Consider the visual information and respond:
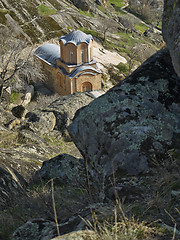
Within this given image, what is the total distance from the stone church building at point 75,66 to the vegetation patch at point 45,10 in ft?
71.3

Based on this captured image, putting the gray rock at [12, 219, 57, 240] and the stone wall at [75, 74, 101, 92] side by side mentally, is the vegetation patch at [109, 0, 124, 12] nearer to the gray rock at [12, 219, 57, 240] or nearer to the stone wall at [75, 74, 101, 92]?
the stone wall at [75, 74, 101, 92]

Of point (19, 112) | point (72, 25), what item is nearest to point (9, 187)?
point (19, 112)

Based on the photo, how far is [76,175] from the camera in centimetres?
519

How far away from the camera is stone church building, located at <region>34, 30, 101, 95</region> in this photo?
28.0 metres

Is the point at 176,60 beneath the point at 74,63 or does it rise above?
above

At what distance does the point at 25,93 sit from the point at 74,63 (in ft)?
22.7

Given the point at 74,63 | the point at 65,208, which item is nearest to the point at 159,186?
the point at 65,208

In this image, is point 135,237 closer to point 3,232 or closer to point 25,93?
point 3,232

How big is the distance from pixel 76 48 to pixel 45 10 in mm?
27349

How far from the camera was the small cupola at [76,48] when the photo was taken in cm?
2773

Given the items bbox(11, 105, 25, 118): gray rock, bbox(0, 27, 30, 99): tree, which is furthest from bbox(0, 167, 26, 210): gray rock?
bbox(11, 105, 25, 118): gray rock

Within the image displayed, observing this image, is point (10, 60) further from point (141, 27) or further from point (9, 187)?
point (141, 27)

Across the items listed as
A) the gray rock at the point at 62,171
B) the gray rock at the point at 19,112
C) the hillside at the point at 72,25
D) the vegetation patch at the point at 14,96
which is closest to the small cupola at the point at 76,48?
the vegetation patch at the point at 14,96

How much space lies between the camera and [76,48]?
27688mm
